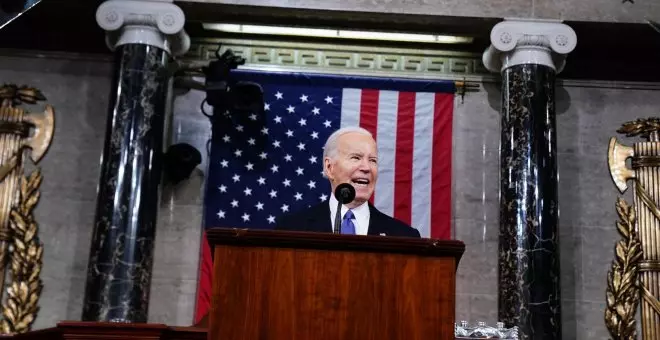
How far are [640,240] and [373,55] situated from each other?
3.52 m

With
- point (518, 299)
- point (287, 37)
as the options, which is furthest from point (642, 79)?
point (287, 37)

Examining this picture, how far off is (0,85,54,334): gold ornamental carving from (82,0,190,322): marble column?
126 cm

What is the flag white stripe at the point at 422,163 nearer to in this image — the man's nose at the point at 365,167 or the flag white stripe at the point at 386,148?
the flag white stripe at the point at 386,148

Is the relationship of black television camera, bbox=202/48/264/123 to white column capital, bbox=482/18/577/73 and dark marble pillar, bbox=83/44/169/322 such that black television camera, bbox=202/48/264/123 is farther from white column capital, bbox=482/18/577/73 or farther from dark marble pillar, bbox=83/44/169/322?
white column capital, bbox=482/18/577/73

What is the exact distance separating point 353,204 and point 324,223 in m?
0.23

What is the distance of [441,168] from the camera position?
9875mm

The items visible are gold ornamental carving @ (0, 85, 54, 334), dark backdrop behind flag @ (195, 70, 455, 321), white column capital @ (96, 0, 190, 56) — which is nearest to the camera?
white column capital @ (96, 0, 190, 56)

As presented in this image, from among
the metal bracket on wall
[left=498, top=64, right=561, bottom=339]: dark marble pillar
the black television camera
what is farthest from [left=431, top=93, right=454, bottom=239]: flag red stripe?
the metal bracket on wall

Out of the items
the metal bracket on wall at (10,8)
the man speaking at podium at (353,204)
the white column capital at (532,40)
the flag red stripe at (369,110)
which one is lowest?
the man speaking at podium at (353,204)

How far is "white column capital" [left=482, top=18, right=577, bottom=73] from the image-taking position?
30.7 ft

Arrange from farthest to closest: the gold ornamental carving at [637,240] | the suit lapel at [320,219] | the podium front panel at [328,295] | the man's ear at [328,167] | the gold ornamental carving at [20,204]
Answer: the gold ornamental carving at [20,204], the gold ornamental carving at [637,240], the man's ear at [328,167], the suit lapel at [320,219], the podium front panel at [328,295]

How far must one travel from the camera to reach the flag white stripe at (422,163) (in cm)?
968

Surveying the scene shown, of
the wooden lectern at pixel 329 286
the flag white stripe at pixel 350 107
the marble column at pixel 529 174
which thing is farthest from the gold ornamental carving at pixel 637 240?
the wooden lectern at pixel 329 286

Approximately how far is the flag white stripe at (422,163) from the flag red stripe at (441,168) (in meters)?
0.04
